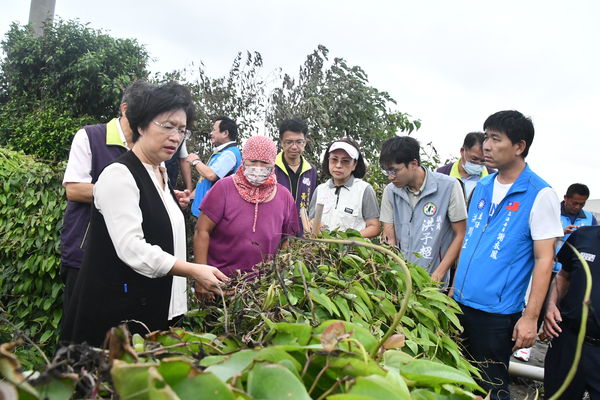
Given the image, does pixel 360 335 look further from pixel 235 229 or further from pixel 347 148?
pixel 347 148

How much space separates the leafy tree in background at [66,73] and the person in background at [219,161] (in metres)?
6.00

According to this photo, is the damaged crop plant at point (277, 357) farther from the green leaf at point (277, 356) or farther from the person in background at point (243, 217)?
the person in background at point (243, 217)

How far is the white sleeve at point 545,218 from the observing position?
279cm

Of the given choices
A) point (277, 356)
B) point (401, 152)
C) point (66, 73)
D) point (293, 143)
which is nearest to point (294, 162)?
point (293, 143)

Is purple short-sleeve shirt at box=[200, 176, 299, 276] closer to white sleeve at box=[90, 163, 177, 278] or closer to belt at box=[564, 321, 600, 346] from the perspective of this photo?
white sleeve at box=[90, 163, 177, 278]

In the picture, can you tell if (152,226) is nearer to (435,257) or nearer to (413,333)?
(413,333)

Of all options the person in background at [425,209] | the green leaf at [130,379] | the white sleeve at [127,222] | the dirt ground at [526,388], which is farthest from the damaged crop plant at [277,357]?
the dirt ground at [526,388]

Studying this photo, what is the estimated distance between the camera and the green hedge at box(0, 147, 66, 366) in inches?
130

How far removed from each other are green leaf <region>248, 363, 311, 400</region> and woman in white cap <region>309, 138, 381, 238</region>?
3.12 meters

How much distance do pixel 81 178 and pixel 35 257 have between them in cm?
100

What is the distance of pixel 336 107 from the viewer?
6.77 metres

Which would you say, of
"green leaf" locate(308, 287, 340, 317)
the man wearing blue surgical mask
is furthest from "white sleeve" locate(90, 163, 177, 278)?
the man wearing blue surgical mask

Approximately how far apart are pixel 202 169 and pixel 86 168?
1.96 metres

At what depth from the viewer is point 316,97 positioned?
262 inches
